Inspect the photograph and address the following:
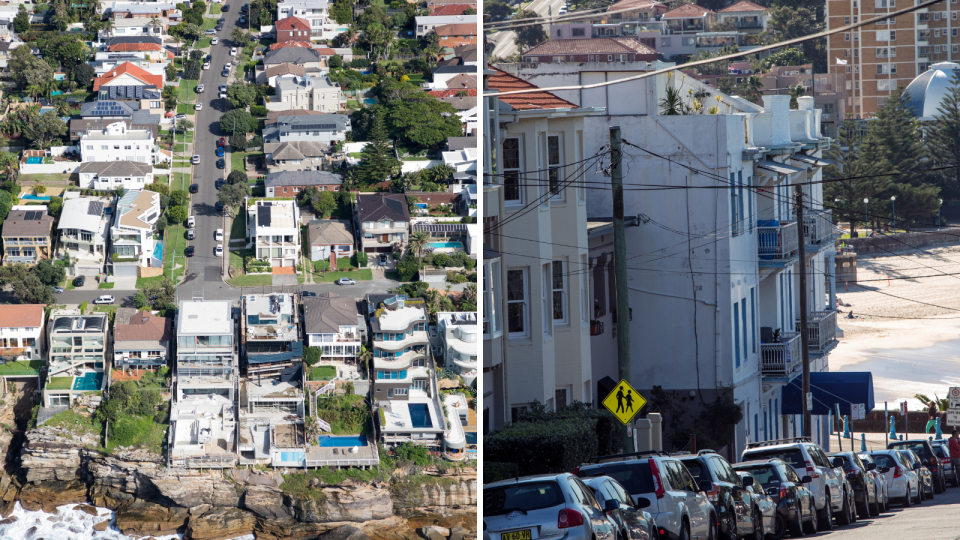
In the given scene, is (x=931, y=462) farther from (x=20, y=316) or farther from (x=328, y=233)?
(x=328, y=233)

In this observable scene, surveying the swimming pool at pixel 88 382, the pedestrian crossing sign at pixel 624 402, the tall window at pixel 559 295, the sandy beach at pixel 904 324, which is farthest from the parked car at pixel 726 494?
the swimming pool at pixel 88 382

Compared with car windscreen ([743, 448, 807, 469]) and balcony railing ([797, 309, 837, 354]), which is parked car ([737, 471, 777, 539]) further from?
balcony railing ([797, 309, 837, 354])

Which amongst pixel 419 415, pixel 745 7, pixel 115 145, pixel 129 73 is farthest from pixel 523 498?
pixel 129 73

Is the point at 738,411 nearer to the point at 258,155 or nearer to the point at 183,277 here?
the point at 183,277

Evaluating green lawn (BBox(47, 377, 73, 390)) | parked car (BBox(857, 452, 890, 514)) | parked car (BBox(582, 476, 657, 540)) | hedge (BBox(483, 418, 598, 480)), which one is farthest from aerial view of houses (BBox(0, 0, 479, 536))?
parked car (BBox(582, 476, 657, 540))

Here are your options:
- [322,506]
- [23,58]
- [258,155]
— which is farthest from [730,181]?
[23,58]

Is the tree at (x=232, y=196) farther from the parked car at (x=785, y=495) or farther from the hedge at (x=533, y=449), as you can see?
the parked car at (x=785, y=495)

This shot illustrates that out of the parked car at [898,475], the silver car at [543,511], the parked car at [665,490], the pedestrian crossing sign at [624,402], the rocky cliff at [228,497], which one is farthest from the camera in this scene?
the rocky cliff at [228,497]
